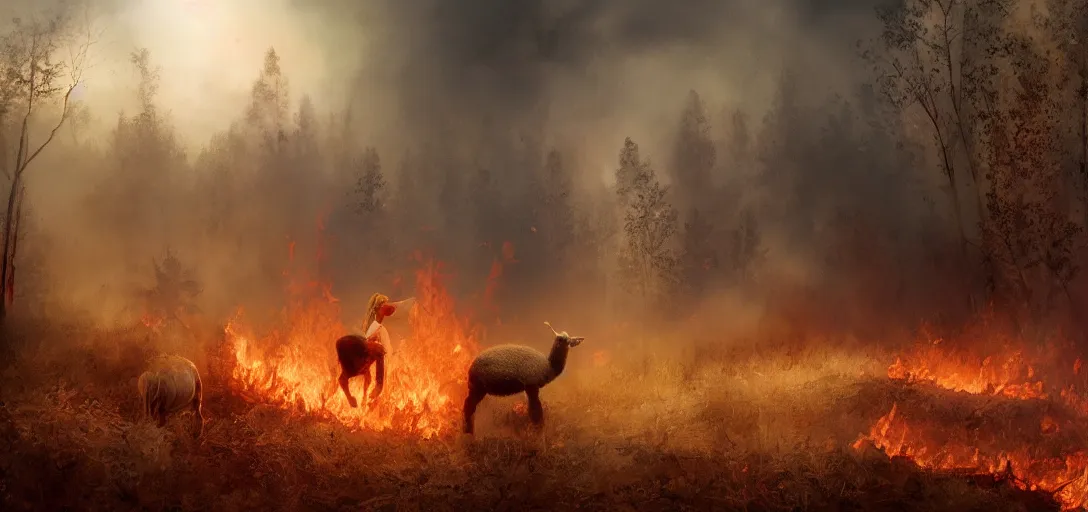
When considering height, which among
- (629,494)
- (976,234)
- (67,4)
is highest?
(67,4)

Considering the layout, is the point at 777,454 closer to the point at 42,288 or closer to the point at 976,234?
the point at 976,234

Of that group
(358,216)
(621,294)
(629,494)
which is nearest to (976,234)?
(621,294)

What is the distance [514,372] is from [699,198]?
40.0ft

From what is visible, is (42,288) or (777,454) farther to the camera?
(42,288)

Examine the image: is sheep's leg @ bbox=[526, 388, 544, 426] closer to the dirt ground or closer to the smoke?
the dirt ground

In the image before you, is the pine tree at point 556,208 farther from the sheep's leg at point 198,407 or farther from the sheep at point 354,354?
the sheep's leg at point 198,407

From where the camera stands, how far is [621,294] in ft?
60.3

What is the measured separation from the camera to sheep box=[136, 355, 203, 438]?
26.5ft

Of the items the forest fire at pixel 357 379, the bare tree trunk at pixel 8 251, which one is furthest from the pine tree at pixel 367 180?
the bare tree trunk at pixel 8 251

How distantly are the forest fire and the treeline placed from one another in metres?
3.81

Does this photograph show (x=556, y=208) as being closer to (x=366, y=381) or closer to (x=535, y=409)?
(x=366, y=381)

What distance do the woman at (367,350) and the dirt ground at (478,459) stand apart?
83 cm

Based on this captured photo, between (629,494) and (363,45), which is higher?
(363,45)

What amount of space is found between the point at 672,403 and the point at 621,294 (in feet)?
25.3
